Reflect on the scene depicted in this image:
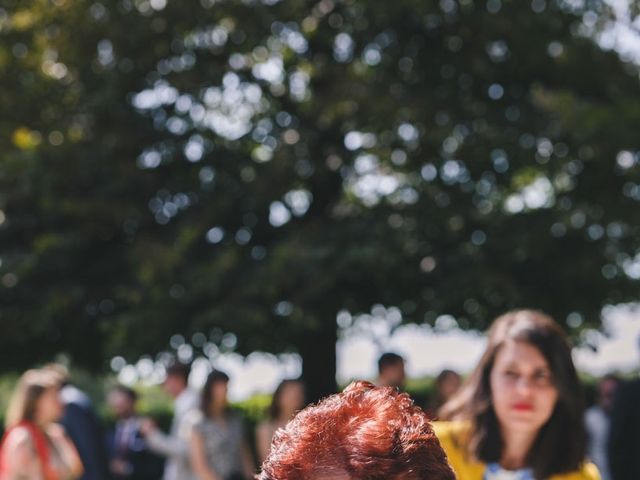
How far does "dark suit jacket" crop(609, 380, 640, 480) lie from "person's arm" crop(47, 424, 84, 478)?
3.49 m

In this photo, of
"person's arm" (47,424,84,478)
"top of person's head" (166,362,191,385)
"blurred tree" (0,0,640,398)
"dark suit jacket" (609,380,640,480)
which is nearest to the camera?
"dark suit jacket" (609,380,640,480)

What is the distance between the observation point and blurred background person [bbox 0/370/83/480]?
6.18 meters

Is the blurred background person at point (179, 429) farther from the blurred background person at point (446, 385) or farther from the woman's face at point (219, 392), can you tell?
the blurred background person at point (446, 385)

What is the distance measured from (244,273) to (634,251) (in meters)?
4.76

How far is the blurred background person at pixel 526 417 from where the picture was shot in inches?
118

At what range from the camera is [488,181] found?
13000 mm

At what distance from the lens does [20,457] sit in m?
6.16

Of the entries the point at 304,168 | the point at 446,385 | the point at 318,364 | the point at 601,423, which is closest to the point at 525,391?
the point at 446,385

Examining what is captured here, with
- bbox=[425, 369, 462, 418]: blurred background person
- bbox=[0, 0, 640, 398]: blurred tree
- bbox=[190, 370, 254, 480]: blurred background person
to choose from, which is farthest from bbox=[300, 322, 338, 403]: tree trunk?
bbox=[190, 370, 254, 480]: blurred background person

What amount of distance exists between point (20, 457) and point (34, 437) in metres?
0.15

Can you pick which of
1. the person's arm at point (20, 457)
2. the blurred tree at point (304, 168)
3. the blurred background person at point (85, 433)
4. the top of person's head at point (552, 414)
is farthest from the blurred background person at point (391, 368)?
the top of person's head at point (552, 414)

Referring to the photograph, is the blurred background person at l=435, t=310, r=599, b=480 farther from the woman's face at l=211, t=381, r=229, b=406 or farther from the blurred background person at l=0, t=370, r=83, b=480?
the woman's face at l=211, t=381, r=229, b=406

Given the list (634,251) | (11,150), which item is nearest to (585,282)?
(634,251)

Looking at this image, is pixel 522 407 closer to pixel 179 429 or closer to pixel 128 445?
pixel 179 429
